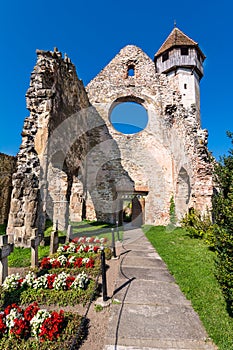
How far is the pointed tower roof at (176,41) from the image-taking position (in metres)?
20.9

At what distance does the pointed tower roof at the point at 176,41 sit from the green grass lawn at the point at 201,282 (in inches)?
778

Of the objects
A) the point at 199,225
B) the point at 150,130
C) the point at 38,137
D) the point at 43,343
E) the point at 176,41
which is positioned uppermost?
the point at 176,41

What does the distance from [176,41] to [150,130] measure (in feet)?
38.9

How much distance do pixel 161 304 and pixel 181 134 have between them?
34.2 ft

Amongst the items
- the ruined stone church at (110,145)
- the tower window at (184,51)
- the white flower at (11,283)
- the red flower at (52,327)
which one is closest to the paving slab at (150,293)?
the red flower at (52,327)

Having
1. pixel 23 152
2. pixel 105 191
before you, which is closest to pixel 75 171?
pixel 105 191

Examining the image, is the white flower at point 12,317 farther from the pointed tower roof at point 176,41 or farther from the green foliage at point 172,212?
the pointed tower roof at point 176,41

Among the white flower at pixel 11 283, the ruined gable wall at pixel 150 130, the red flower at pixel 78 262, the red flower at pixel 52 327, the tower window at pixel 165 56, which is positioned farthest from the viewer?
the tower window at pixel 165 56

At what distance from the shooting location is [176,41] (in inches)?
832

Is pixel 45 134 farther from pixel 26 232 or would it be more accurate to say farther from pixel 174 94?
pixel 174 94

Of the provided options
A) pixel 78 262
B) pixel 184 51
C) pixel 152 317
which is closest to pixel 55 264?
pixel 78 262

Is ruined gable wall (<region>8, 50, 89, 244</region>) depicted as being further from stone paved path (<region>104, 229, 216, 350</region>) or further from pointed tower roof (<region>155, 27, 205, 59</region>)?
pointed tower roof (<region>155, 27, 205, 59</region>)

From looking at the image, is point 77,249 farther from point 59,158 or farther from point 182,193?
point 182,193

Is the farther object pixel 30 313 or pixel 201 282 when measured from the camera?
pixel 201 282
